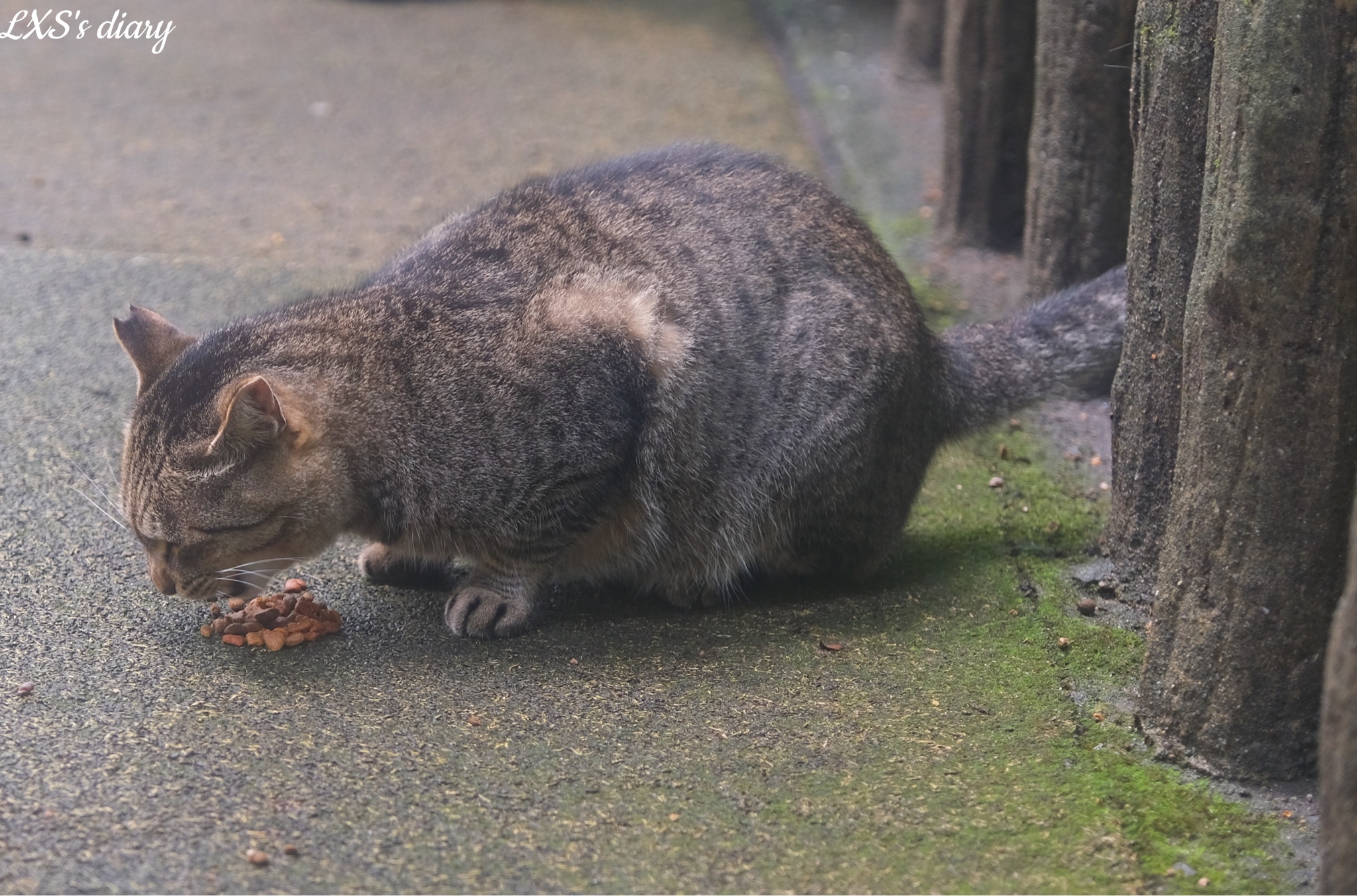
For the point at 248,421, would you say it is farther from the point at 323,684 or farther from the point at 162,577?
the point at 323,684

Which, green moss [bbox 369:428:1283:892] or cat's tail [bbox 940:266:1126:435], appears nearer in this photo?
green moss [bbox 369:428:1283:892]

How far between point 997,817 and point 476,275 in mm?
1821

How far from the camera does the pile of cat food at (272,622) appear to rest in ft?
10.3

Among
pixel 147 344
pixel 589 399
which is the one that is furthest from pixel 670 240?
pixel 147 344

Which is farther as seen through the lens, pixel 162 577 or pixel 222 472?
pixel 162 577

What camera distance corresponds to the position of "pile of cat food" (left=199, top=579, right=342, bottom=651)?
3.15m

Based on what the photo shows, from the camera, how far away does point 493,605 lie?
3.33 meters

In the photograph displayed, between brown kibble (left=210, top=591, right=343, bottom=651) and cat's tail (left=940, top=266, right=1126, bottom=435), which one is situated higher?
cat's tail (left=940, top=266, right=1126, bottom=435)

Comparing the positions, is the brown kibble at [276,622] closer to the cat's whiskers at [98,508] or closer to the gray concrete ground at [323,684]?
the gray concrete ground at [323,684]

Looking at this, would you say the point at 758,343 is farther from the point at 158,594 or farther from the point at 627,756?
the point at 158,594

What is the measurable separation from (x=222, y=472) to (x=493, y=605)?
73 centimetres

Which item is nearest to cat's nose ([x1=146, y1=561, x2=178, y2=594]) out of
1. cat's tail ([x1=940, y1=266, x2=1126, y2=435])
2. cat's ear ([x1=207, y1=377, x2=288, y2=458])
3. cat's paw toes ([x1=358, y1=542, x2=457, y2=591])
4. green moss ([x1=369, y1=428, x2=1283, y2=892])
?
cat's ear ([x1=207, y1=377, x2=288, y2=458])

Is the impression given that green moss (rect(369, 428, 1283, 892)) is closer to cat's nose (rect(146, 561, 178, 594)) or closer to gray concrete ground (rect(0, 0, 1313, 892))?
gray concrete ground (rect(0, 0, 1313, 892))

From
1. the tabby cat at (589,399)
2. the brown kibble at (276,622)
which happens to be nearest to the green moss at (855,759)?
the tabby cat at (589,399)
